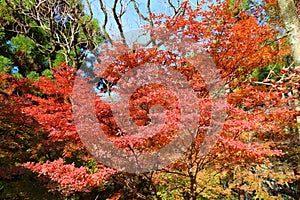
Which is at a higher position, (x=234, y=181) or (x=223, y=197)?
(x=234, y=181)

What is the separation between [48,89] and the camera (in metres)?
5.64

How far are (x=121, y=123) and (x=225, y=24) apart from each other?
130 inches

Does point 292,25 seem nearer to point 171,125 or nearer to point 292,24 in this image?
point 292,24

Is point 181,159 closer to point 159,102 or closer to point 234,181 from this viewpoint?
point 159,102

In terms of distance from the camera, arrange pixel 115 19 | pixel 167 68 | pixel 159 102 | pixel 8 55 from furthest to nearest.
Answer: pixel 8 55
pixel 115 19
pixel 167 68
pixel 159 102

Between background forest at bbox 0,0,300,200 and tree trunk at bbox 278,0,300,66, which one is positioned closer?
tree trunk at bbox 278,0,300,66

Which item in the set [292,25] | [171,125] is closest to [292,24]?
[292,25]

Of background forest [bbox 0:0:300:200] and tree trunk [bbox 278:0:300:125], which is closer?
Answer: tree trunk [bbox 278:0:300:125]

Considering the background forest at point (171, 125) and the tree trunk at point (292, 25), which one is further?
the background forest at point (171, 125)

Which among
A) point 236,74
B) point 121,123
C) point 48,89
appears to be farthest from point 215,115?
point 48,89

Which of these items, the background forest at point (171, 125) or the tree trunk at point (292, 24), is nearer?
the tree trunk at point (292, 24)

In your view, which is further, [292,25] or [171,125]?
[171,125]

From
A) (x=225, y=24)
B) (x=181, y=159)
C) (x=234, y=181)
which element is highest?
(x=225, y=24)

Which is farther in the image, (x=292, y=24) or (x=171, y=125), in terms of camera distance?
(x=171, y=125)
